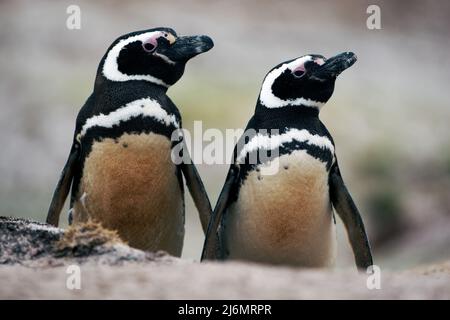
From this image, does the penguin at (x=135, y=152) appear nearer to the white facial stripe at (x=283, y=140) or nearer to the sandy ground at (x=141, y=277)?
the white facial stripe at (x=283, y=140)

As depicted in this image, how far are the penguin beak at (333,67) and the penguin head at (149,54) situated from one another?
0.56 metres

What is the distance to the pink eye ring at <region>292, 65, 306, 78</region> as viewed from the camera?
13.8 feet

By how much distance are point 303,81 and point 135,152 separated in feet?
2.86

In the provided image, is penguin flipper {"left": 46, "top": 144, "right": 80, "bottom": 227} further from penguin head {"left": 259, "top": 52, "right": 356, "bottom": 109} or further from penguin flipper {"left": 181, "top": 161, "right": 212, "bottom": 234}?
penguin head {"left": 259, "top": 52, "right": 356, "bottom": 109}

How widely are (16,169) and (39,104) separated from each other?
144 cm

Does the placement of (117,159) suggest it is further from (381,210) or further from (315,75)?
Result: (381,210)

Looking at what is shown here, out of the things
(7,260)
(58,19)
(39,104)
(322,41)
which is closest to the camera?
(7,260)

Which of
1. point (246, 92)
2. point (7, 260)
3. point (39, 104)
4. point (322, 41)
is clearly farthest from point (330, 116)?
point (7, 260)

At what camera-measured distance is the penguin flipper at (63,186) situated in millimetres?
Answer: 4372

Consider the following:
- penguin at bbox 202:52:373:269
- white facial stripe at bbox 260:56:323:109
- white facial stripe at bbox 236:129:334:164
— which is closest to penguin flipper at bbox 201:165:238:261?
penguin at bbox 202:52:373:269

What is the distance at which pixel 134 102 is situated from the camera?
13.9ft

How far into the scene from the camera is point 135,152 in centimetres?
417

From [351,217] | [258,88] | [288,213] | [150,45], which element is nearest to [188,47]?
[150,45]

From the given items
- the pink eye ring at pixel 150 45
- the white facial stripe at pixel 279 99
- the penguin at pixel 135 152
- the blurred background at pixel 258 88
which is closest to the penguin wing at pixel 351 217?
the white facial stripe at pixel 279 99
